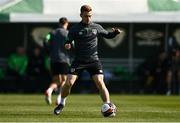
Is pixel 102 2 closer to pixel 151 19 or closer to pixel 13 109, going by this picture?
pixel 151 19

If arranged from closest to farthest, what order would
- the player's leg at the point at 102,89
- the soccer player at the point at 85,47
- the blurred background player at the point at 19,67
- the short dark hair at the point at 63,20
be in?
1. the player's leg at the point at 102,89
2. the soccer player at the point at 85,47
3. the short dark hair at the point at 63,20
4. the blurred background player at the point at 19,67

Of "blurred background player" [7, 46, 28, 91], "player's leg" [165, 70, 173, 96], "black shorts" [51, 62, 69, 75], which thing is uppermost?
"black shorts" [51, 62, 69, 75]

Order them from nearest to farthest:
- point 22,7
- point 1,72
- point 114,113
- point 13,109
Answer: point 114,113 → point 13,109 → point 22,7 → point 1,72

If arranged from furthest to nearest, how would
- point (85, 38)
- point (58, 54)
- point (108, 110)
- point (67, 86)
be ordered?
point (58, 54)
point (67, 86)
point (85, 38)
point (108, 110)

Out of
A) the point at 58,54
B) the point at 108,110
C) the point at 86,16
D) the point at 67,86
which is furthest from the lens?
the point at 58,54

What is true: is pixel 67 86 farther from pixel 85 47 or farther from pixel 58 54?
pixel 58 54

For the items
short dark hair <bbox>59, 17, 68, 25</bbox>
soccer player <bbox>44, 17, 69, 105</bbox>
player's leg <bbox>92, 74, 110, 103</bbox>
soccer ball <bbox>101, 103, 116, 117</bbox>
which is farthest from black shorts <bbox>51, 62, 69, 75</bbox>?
soccer ball <bbox>101, 103, 116, 117</bbox>

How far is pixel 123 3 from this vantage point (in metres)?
29.2

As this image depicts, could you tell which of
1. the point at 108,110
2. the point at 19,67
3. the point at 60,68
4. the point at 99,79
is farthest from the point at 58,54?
the point at 19,67

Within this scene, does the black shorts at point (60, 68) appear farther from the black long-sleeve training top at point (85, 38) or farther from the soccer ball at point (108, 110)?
the soccer ball at point (108, 110)

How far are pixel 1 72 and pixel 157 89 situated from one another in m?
6.03

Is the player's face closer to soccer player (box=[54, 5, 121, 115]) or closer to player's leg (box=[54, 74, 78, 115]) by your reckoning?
soccer player (box=[54, 5, 121, 115])

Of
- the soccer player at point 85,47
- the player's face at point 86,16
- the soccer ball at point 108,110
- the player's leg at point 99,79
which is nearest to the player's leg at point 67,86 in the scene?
the soccer player at point 85,47

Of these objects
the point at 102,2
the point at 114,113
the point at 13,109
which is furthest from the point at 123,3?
the point at 114,113
